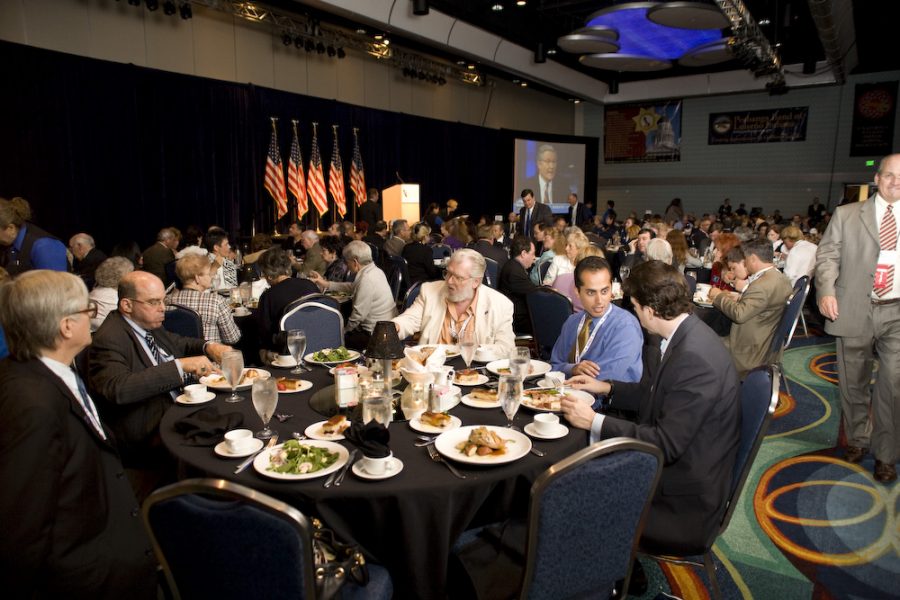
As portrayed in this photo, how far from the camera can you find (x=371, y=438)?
1.89 meters

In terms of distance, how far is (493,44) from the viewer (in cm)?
1270

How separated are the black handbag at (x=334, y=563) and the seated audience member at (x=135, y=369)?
3.61 feet

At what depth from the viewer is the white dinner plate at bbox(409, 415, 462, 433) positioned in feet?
7.03

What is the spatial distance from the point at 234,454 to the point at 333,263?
4.57 metres

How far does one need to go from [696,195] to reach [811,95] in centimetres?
409

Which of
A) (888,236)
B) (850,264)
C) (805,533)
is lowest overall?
(805,533)

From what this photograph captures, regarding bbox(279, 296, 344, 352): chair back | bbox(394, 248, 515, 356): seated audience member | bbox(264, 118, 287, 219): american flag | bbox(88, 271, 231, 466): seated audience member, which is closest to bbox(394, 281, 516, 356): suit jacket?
bbox(394, 248, 515, 356): seated audience member

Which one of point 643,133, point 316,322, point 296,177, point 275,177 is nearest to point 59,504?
point 316,322

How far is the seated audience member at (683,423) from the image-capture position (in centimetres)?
201

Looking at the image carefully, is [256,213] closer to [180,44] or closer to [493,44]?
[180,44]

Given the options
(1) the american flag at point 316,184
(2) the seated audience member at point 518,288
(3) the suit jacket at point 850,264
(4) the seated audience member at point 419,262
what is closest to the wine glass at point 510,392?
(3) the suit jacket at point 850,264

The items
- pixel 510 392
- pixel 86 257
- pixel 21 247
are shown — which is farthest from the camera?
pixel 86 257

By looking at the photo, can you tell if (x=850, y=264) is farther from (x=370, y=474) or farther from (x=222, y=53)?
(x=222, y=53)

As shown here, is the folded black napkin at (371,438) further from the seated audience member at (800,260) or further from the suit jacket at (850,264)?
the seated audience member at (800,260)
